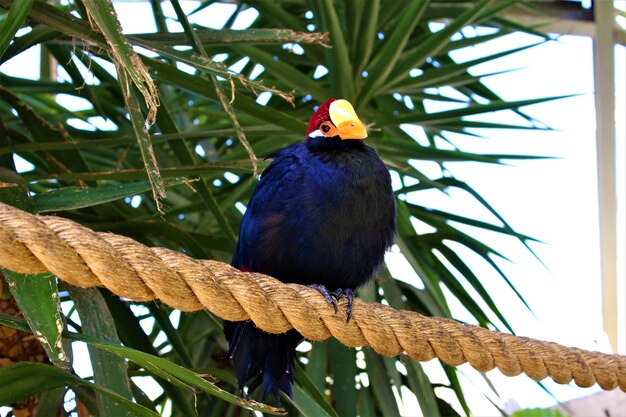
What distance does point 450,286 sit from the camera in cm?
210

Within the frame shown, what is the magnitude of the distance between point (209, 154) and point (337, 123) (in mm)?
1140

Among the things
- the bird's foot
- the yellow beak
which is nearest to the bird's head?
the yellow beak

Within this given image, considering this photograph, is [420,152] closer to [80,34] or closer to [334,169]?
[334,169]

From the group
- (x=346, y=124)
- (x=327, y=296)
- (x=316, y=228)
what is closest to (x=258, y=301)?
(x=327, y=296)

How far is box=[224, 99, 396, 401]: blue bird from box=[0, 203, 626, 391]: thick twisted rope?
150 mm

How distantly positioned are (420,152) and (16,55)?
0.97m

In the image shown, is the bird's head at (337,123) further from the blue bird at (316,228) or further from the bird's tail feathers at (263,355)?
the bird's tail feathers at (263,355)

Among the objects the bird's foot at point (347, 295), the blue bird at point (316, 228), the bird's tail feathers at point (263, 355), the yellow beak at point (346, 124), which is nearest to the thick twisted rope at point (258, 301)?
the bird's foot at point (347, 295)

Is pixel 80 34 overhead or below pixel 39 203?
overhead

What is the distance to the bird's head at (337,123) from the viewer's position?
4.82 ft

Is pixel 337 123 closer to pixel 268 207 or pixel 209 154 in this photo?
pixel 268 207

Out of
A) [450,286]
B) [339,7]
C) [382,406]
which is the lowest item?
[382,406]

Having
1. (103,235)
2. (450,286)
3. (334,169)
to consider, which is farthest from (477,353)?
(450,286)

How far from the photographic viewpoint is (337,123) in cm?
147
